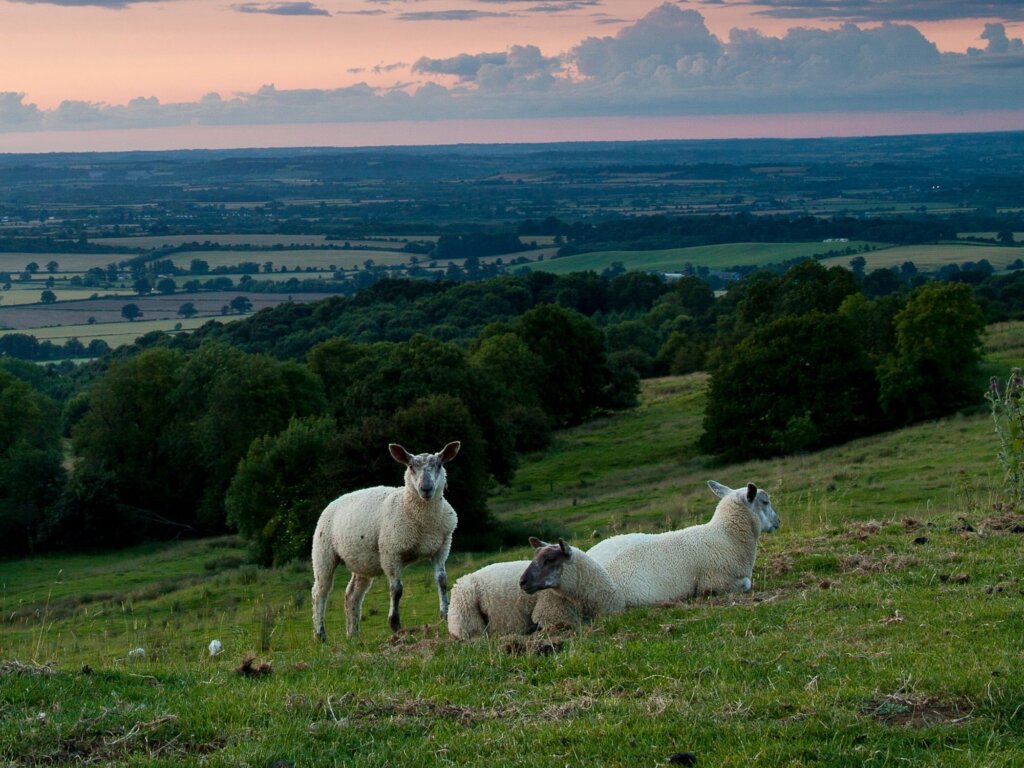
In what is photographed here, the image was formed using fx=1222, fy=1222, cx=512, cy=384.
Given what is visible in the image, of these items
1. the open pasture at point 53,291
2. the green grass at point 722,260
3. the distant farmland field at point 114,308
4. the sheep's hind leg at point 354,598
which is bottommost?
the distant farmland field at point 114,308

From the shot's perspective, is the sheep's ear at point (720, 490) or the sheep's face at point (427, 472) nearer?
the sheep's face at point (427, 472)

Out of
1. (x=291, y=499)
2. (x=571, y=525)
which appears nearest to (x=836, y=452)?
(x=571, y=525)

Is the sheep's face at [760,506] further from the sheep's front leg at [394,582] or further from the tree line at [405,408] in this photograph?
the tree line at [405,408]

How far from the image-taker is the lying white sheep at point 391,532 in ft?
48.2

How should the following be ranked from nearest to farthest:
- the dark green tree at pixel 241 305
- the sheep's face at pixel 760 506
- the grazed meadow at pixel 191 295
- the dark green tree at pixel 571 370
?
the sheep's face at pixel 760 506, the dark green tree at pixel 571 370, the grazed meadow at pixel 191 295, the dark green tree at pixel 241 305

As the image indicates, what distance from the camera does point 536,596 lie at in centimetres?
1293

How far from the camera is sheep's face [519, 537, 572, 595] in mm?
12359

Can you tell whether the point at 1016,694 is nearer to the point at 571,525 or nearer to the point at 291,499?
the point at 571,525

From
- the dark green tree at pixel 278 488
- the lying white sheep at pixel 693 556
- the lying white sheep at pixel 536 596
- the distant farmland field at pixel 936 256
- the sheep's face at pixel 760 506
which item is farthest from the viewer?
the distant farmland field at pixel 936 256

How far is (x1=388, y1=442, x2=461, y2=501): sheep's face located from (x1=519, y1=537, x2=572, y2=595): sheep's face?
7.12ft

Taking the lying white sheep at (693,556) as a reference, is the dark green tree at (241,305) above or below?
below

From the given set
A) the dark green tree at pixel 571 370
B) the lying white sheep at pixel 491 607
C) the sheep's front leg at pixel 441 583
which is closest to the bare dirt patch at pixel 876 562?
the lying white sheep at pixel 491 607

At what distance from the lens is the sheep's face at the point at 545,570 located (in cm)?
1236

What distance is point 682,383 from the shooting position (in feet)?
262
